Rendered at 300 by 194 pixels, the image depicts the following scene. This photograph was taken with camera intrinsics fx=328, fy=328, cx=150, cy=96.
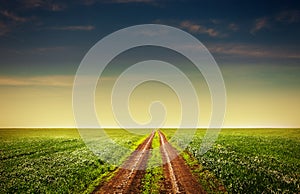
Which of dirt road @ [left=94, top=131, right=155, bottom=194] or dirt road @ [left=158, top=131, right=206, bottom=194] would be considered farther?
dirt road @ [left=94, top=131, right=155, bottom=194]

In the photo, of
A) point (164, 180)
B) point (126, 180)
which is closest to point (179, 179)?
point (164, 180)

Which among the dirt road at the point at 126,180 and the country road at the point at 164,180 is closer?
the country road at the point at 164,180

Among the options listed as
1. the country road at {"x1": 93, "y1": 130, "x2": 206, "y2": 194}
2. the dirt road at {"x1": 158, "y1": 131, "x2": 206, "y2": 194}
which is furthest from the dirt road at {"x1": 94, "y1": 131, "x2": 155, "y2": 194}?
the dirt road at {"x1": 158, "y1": 131, "x2": 206, "y2": 194}

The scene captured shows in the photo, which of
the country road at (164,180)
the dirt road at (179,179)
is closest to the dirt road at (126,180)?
the country road at (164,180)

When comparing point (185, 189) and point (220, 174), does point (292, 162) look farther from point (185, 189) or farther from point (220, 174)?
point (185, 189)

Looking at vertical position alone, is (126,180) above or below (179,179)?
below

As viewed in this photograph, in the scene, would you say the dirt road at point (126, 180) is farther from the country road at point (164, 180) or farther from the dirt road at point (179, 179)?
the dirt road at point (179, 179)

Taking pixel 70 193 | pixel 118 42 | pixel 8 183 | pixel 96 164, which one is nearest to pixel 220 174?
pixel 70 193

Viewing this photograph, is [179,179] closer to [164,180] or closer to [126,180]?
[164,180]

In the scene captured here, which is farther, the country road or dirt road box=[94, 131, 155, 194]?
dirt road box=[94, 131, 155, 194]

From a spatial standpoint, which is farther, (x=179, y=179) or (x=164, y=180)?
(x=179, y=179)

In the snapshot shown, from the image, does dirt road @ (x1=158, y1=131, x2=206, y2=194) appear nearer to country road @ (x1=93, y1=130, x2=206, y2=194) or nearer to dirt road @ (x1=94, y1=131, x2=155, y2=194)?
country road @ (x1=93, y1=130, x2=206, y2=194)

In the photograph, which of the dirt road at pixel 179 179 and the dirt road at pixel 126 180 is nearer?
the dirt road at pixel 179 179

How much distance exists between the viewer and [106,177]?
76.8ft
